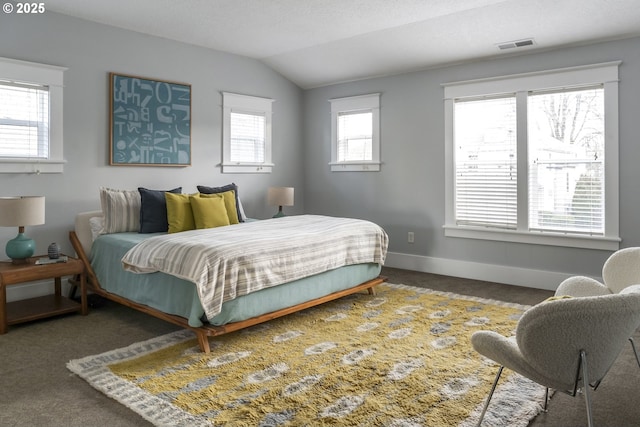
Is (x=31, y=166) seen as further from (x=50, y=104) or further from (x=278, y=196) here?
(x=278, y=196)

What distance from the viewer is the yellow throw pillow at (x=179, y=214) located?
4332mm

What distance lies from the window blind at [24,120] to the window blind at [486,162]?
4.15 metres

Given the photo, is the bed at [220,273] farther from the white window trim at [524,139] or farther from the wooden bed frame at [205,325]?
the white window trim at [524,139]

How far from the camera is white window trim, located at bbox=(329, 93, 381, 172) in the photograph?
6047 millimetres

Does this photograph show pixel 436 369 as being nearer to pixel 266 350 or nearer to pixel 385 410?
pixel 385 410

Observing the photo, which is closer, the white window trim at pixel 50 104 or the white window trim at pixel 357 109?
the white window trim at pixel 50 104

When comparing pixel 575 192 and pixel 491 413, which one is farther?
pixel 575 192

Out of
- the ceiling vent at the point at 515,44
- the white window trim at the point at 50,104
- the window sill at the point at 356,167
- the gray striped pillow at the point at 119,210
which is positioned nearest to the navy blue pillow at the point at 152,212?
the gray striped pillow at the point at 119,210

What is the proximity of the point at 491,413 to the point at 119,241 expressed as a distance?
308cm

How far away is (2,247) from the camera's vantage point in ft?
13.4

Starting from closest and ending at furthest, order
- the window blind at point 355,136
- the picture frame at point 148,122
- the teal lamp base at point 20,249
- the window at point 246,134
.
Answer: the teal lamp base at point 20,249, the picture frame at point 148,122, the window at point 246,134, the window blind at point 355,136

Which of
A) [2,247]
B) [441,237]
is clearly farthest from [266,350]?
[441,237]

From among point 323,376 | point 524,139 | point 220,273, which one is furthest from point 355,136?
point 323,376
